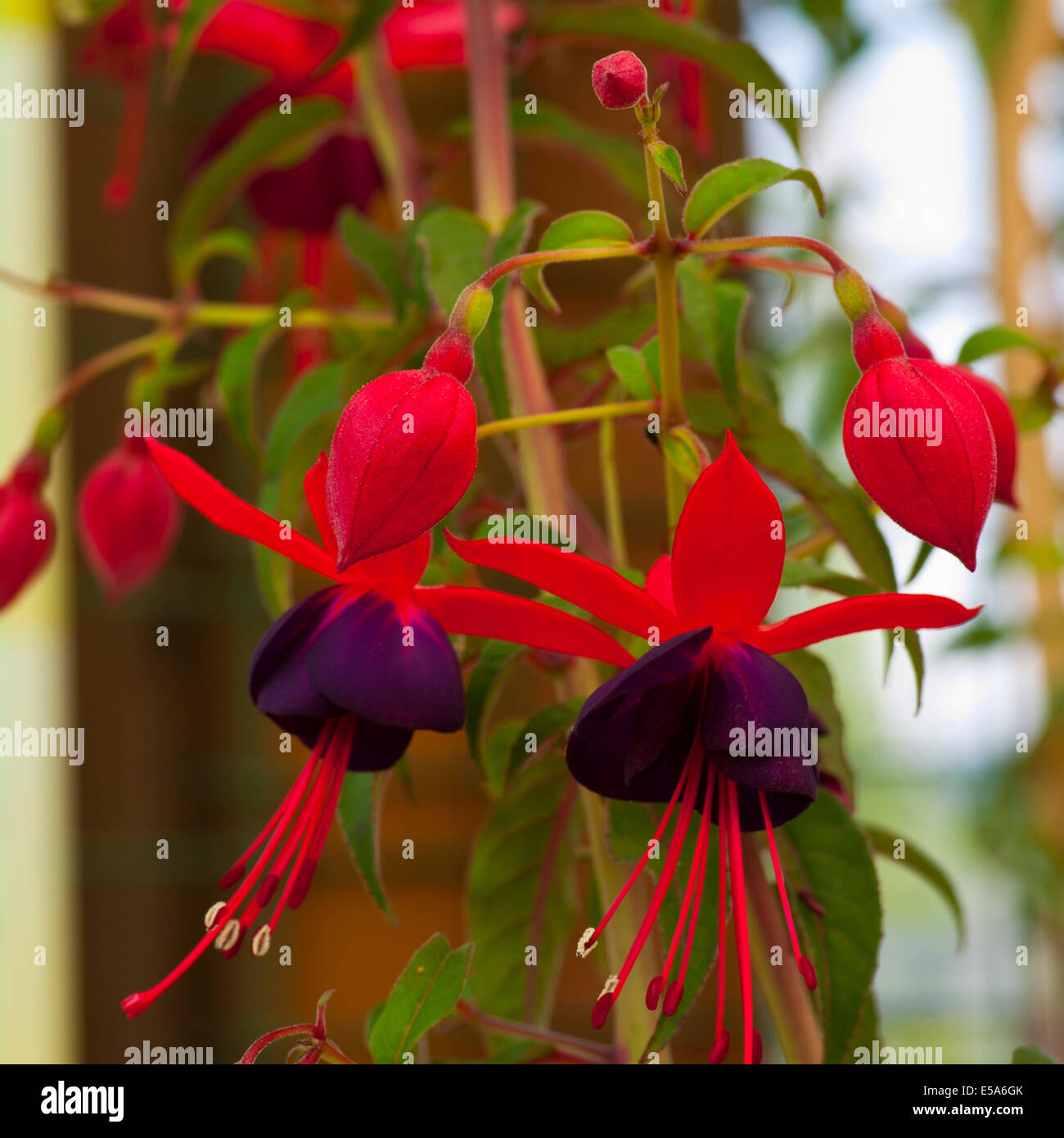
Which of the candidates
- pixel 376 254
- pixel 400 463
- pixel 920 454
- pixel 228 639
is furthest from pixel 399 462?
pixel 228 639

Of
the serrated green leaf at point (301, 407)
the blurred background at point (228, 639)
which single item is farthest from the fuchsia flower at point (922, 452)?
the blurred background at point (228, 639)

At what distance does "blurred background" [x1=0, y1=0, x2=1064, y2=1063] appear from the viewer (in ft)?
3.86

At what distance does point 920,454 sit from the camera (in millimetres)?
265

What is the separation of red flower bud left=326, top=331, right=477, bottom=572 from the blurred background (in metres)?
0.91

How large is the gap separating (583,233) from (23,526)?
250 mm

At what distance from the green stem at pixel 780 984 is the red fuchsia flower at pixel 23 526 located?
27cm

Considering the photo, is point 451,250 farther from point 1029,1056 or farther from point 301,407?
point 1029,1056

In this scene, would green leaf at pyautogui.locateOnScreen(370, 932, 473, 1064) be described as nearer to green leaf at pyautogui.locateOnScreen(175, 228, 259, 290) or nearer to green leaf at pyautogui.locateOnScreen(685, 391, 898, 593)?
green leaf at pyautogui.locateOnScreen(685, 391, 898, 593)

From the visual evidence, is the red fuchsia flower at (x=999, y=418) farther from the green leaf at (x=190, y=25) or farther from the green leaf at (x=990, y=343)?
the green leaf at (x=190, y=25)

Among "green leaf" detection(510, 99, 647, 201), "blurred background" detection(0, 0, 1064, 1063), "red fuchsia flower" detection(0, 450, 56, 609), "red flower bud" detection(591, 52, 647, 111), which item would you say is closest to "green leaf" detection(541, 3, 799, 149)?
"green leaf" detection(510, 99, 647, 201)

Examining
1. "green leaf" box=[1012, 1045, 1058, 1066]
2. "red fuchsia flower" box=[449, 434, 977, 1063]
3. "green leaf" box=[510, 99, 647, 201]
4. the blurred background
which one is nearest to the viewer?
"red fuchsia flower" box=[449, 434, 977, 1063]

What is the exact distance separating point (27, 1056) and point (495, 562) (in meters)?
1.21

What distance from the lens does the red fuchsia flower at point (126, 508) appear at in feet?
1.68

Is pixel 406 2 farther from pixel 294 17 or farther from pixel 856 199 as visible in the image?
pixel 856 199
